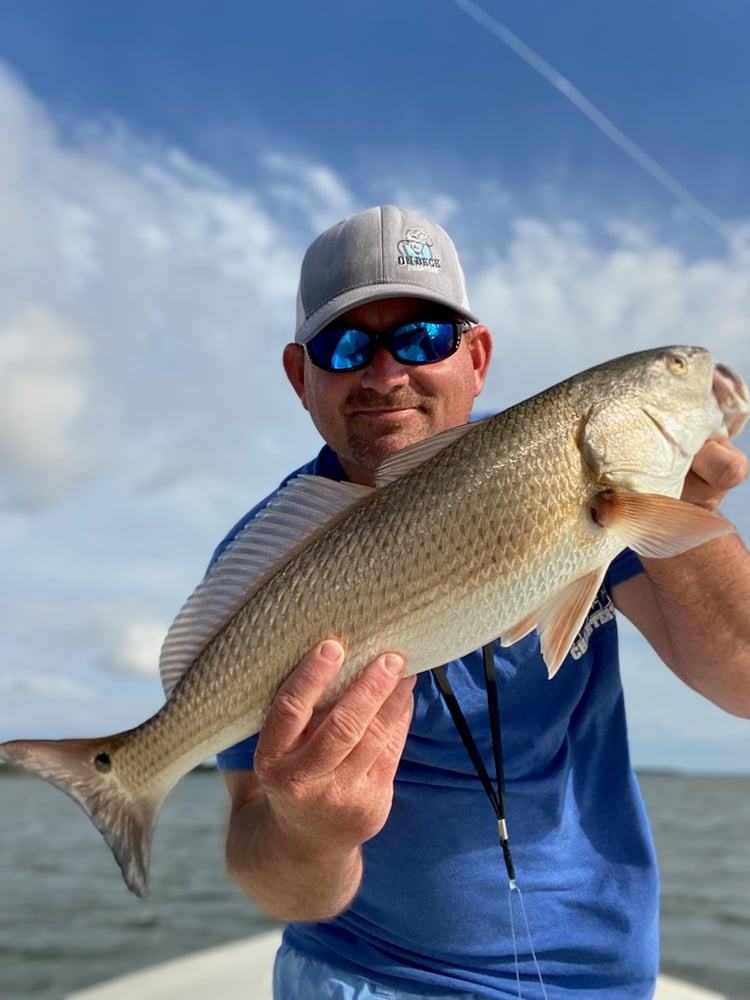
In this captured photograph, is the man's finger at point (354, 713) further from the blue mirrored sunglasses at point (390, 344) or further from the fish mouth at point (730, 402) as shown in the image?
the blue mirrored sunglasses at point (390, 344)

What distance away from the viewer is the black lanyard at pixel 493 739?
298 centimetres

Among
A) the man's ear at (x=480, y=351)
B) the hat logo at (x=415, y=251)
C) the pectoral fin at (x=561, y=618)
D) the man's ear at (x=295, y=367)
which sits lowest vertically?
the pectoral fin at (x=561, y=618)

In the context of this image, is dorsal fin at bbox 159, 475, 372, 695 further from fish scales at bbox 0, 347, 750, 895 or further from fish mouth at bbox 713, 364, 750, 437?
fish mouth at bbox 713, 364, 750, 437

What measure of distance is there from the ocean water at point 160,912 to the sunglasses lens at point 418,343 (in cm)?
297

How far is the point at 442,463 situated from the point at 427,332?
1061 mm

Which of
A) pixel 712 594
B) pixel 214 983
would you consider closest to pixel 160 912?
pixel 214 983

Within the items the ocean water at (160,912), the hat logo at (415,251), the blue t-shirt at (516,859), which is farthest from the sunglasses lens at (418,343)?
the ocean water at (160,912)

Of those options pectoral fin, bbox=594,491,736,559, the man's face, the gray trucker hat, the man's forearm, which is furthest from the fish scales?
the gray trucker hat

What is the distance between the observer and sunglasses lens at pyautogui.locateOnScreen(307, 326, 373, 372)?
3.49 m

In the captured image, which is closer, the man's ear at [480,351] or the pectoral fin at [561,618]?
the pectoral fin at [561,618]

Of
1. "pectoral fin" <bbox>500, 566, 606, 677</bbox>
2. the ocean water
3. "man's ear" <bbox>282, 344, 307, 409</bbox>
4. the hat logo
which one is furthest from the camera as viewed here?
the ocean water

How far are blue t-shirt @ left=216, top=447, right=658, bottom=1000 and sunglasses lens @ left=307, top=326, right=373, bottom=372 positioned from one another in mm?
1308

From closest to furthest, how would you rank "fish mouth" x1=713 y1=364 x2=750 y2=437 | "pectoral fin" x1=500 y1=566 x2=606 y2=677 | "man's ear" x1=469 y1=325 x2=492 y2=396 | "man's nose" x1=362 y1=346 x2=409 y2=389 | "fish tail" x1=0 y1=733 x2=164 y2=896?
"pectoral fin" x1=500 y1=566 x2=606 y2=677 < "fish tail" x1=0 y1=733 x2=164 y2=896 < "fish mouth" x1=713 y1=364 x2=750 y2=437 < "man's nose" x1=362 y1=346 x2=409 y2=389 < "man's ear" x1=469 y1=325 x2=492 y2=396

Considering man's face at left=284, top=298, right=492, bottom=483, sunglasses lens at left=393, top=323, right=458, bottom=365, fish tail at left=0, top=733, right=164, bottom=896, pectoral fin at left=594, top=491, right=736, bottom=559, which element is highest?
sunglasses lens at left=393, top=323, right=458, bottom=365
